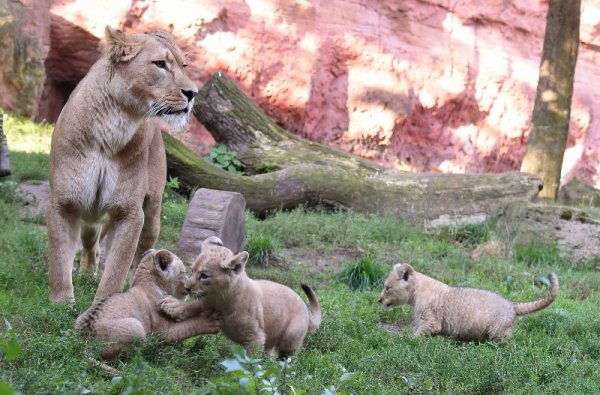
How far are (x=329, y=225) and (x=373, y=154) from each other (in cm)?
834

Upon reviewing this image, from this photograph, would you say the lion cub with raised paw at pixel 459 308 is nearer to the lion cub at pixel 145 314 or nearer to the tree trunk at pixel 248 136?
the lion cub at pixel 145 314

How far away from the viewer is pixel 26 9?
655 inches

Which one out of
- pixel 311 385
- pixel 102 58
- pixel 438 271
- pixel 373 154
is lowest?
pixel 373 154

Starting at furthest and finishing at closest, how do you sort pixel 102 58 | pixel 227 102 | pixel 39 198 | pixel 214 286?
pixel 227 102, pixel 39 198, pixel 102 58, pixel 214 286

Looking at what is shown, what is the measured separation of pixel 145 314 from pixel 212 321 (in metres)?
0.43

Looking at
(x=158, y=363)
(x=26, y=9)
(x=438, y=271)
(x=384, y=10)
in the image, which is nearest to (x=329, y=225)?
(x=438, y=271)

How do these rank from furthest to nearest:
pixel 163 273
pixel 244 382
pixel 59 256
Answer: pixel 59 256 < pixel 163 273 < pixel 244 382

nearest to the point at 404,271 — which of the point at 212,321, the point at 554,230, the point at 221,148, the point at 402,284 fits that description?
the point at 402,284

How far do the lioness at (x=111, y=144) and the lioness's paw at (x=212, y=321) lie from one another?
45.0 inches

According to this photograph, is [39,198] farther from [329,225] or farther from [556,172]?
[556,172]

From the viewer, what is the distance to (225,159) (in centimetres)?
1368

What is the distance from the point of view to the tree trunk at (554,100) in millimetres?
15023

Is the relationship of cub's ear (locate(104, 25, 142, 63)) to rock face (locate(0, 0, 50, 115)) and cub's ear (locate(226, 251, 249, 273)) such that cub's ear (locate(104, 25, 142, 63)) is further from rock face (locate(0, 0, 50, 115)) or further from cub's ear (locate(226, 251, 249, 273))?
rock face (locate(0, 0, 50, 115))

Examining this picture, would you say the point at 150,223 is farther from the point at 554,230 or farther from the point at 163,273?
the point at 554,230
